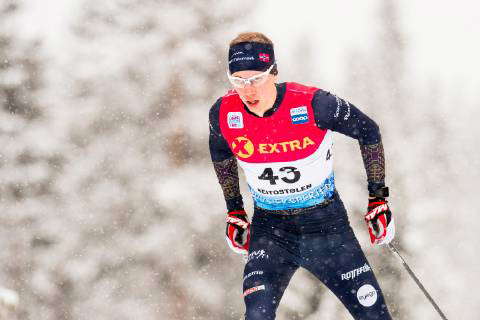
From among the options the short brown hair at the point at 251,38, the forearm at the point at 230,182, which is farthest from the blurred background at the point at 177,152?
the short brown hair at the point at 251,38

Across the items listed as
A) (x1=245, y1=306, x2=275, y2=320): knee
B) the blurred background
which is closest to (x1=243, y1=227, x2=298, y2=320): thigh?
(x1=245, y1=306, x2=275, y2=320): knee

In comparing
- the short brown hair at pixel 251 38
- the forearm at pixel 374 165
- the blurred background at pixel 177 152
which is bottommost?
the blurred background at pixel 177 152

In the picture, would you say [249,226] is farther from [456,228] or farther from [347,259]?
[456,228]

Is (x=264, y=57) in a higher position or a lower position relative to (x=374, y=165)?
higher

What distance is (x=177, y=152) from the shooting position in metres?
13.7

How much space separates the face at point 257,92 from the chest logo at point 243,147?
0.70 feet

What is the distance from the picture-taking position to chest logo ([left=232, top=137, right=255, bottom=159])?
3562 mm

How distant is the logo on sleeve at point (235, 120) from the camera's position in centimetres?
355

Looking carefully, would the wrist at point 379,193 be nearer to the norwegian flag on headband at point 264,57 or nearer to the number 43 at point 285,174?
the number 43 at point 285,174

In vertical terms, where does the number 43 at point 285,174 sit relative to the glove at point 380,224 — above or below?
above

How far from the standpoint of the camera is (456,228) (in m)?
13.6

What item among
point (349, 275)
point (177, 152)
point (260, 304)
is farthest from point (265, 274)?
point (177, 152)

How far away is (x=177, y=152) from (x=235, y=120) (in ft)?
33.7

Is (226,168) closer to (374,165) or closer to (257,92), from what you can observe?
(257,92)
